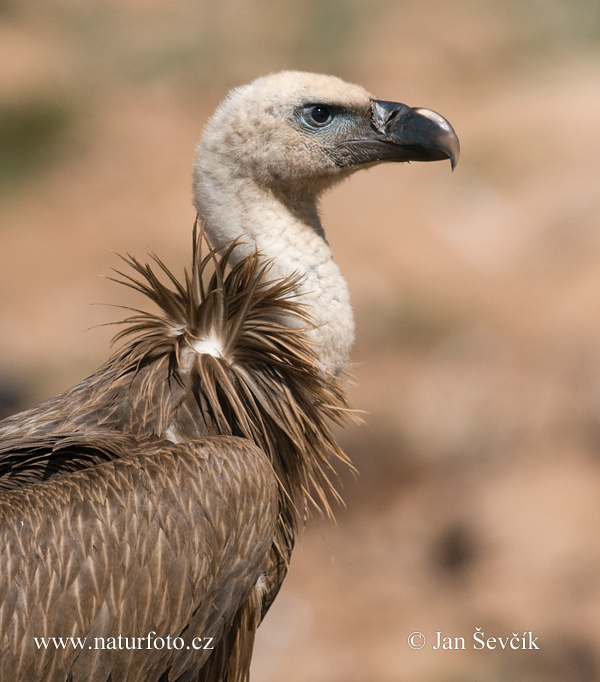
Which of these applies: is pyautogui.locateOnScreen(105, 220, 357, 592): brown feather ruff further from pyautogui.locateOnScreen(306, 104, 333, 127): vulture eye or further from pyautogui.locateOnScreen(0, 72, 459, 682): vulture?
pyautogui.locateOnScreen(306, 104, 333, 127): vulture eye

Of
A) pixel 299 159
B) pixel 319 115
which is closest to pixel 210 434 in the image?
pixel 299 159

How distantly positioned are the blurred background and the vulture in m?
0.41

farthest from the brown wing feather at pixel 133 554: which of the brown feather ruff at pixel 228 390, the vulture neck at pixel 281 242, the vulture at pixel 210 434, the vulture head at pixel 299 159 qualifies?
the vulture head at pixel 299 159

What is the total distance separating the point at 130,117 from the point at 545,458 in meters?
11.2

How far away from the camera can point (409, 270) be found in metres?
11.6

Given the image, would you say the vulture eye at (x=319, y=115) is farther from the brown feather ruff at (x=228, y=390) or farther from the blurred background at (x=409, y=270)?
the blurred background at (x=409, y=270)

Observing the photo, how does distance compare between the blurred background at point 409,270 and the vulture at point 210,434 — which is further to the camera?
the blurred background at point 409,270

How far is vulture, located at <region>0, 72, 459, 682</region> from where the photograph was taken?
9.58 feet

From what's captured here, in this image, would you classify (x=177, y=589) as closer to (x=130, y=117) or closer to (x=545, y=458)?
(x=545, y=458)

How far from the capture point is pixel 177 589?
3020mm

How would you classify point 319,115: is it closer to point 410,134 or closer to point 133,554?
point 410,134

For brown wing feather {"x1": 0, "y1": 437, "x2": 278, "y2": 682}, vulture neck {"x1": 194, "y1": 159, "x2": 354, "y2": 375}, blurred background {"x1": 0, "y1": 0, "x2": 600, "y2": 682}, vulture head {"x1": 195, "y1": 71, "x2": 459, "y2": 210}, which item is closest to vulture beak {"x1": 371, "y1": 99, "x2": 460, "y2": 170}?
vulture head {"x1": 195, "y1": 71, "x2": 459, "y2": 210}

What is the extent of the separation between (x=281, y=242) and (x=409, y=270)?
8.24 m

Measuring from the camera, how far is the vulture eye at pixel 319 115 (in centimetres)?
367
